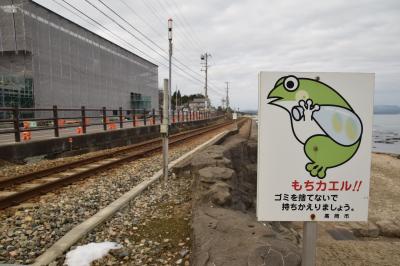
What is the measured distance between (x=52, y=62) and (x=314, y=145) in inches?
1373

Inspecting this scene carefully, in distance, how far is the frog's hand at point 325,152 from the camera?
1.90 m

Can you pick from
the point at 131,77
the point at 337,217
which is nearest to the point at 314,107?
the point at 337,217

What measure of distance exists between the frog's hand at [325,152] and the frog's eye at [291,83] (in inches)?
13.1

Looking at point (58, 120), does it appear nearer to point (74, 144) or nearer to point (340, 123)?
point (74, 144)

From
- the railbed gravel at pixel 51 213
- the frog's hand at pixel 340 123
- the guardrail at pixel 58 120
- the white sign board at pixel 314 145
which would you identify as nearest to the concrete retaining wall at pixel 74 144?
the guardrail at pixel 58 120

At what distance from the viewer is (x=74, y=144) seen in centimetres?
→ 1109

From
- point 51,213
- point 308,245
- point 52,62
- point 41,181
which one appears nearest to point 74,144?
point 41,181

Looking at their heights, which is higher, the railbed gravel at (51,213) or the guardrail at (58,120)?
the guardrail at (58,120)

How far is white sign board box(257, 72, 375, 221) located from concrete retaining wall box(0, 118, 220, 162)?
8638 millimetres

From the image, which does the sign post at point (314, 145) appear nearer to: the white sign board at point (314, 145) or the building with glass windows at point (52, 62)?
the white sign board at point (314, 145)

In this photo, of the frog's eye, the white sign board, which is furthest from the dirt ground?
the frog's eye

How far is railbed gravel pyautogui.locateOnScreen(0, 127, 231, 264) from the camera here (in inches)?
138

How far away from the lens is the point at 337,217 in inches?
77.3

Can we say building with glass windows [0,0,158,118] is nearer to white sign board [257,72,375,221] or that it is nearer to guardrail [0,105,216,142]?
guardrail [0,105,216,142]
